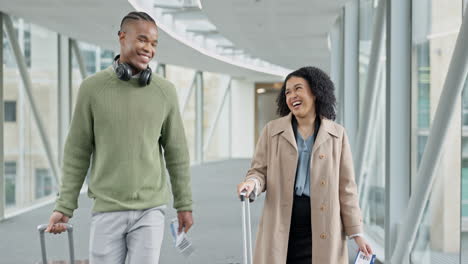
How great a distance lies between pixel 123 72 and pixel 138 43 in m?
0.15

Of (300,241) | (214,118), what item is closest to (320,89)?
(300,241)

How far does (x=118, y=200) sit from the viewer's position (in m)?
2.82

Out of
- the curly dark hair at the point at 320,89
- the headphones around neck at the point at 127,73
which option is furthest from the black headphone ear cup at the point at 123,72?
the curly dark hair at the point at 320,89

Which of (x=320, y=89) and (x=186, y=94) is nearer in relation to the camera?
(x=320, y=89)

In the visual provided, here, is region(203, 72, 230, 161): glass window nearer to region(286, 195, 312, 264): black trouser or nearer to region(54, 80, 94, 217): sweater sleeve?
region(286, 195, 312, 264): black trouser

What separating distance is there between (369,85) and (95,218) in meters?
5.52

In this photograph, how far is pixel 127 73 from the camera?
9.18ft

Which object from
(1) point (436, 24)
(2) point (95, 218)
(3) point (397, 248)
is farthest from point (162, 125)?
(3) point (397, 248)

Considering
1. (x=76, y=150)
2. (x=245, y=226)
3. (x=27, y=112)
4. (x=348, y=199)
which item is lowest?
(x=245, y=226)

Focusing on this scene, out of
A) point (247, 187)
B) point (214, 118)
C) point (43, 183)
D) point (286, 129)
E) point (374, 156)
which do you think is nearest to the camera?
point (247, 187)

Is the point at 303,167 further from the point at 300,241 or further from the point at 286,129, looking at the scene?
the point at 300,241

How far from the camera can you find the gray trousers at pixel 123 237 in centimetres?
279

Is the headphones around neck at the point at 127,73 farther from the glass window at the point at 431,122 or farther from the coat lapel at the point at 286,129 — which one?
the glass window at the point at 431,122

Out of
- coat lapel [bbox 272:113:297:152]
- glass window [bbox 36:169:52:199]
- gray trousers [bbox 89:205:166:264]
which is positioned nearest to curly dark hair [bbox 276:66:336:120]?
coat lapel [bbox 272:113:297:152]
